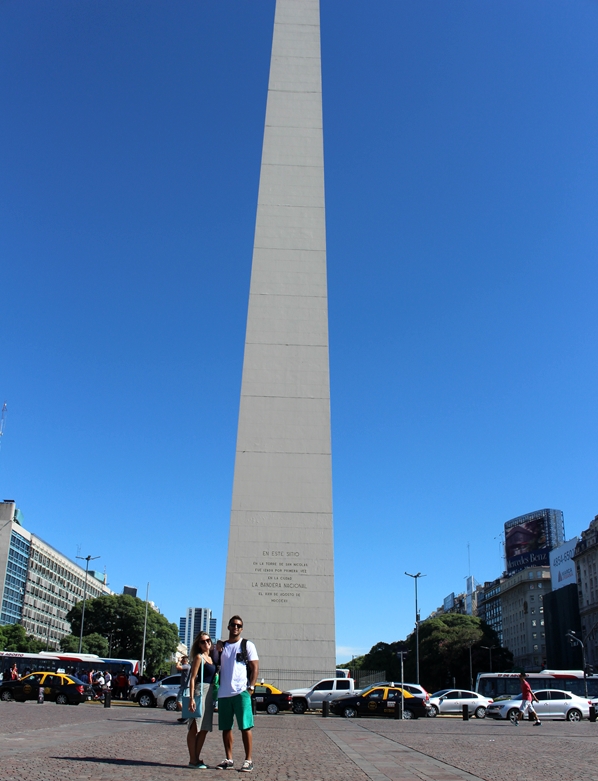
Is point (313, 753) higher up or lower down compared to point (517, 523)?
lower down

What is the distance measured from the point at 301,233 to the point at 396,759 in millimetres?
25456

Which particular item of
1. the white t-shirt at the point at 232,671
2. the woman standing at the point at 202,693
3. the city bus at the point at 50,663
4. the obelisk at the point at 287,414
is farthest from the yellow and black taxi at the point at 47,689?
the white t-shirt at the point at 232,671

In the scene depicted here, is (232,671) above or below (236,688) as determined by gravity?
above

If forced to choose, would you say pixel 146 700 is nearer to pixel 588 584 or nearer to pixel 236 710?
pixel 236 710

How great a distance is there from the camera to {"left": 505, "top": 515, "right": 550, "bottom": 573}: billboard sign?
103375mm

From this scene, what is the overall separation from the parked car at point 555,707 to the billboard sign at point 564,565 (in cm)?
5602

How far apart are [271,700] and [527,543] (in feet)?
301

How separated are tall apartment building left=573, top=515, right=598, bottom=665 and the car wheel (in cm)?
5589

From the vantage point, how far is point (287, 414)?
28594 mm

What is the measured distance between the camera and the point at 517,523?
10975cm

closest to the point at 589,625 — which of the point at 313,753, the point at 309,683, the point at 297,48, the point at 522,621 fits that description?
the point at 522,621

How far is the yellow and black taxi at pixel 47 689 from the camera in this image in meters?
26.4

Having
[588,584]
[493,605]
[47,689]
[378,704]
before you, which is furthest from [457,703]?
[493,605]

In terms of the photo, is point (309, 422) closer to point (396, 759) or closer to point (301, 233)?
point (301, 233)
